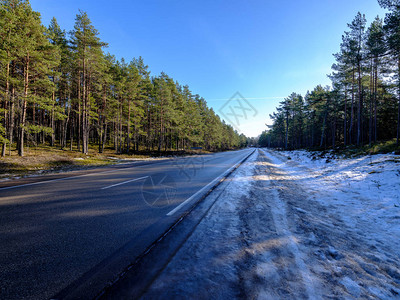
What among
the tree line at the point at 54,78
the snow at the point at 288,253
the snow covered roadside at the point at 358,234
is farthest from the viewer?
the tree line at the point at 54,78

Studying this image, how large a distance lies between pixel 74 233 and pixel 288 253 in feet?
11.5

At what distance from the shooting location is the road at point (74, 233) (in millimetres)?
1714

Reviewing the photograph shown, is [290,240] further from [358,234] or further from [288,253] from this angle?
[358,234]

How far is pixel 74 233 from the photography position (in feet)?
8.96

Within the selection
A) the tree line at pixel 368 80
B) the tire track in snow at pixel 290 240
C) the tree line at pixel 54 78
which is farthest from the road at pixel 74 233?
the tree line at pixel 368 80

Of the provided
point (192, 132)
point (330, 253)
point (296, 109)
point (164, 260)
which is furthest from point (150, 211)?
point (296, 109)

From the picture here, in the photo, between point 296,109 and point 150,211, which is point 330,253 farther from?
point 296,109

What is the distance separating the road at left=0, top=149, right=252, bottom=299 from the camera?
171 cm

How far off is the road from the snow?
0.76 meters

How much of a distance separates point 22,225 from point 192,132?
119 ft

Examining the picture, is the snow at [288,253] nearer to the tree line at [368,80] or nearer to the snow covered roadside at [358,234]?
the snow covered roadside at [358,234]

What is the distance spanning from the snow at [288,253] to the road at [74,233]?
0.76m

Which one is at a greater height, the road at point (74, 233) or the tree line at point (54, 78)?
the tree line at point (54, 78)

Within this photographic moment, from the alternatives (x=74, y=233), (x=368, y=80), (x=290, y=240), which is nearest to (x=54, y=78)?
(x=74, y=233)
